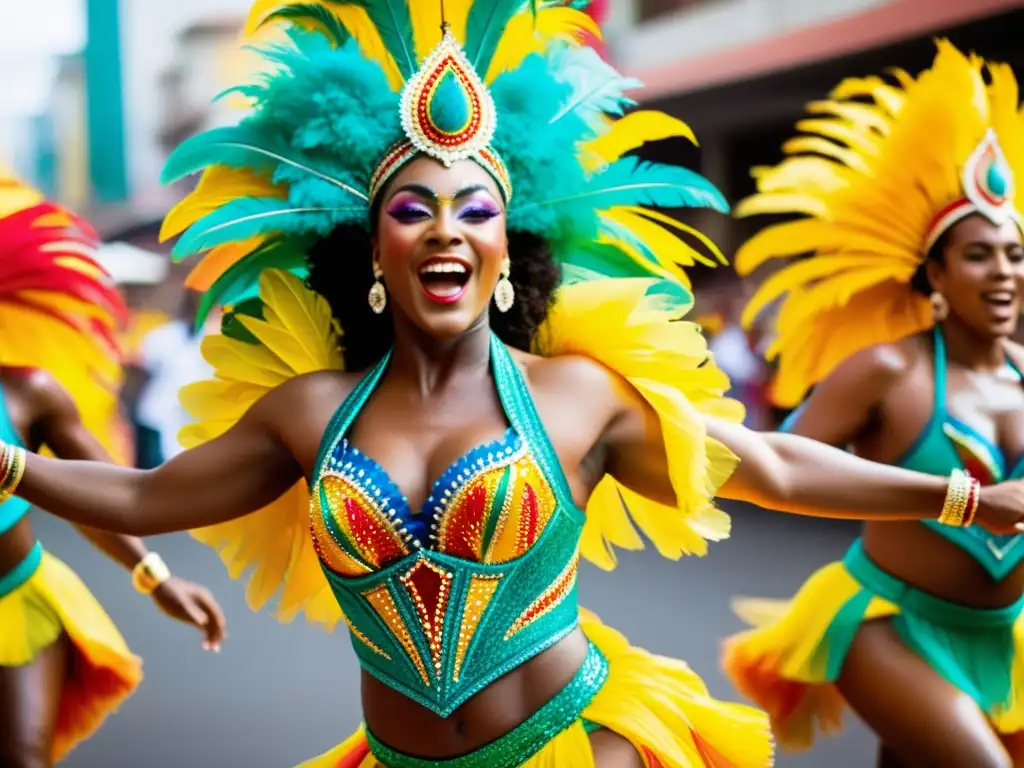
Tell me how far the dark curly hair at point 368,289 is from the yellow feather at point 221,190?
0.14 metres

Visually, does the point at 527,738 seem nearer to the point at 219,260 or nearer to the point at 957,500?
the point at 957,500

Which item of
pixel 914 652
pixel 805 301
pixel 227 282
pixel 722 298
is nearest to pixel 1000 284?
pixel 805 301

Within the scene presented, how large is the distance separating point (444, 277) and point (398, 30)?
1.49 ft

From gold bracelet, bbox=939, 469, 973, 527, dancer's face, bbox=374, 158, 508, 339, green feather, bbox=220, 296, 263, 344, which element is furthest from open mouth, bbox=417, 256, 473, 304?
gold bracelet, bbox=939, 469, 973, 527

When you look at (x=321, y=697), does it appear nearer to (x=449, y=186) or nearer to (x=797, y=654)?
(x=797, y=654)

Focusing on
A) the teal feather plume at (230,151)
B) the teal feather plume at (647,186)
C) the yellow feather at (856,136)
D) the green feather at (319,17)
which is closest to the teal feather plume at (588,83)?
the teal feather plume at (647,186)

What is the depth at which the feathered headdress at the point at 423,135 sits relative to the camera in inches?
79.7

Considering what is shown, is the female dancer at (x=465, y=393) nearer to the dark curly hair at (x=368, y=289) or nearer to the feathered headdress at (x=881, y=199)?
the dark curly hair at (x=368, y=289)

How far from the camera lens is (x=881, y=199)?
129 inches

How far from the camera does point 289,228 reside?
2.12 m

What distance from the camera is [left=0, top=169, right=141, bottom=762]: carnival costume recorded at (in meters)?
2.89

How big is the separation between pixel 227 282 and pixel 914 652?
71.4 inches

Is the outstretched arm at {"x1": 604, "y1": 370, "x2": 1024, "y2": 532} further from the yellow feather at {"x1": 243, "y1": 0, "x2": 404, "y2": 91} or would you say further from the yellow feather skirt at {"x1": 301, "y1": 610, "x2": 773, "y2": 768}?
the yellow feather at {"x1": 243, "y1": 0, "x2": 404, "y2": 91}

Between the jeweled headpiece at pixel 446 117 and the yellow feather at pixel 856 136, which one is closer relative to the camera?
the jeweled headpiece at pixel 446 117
